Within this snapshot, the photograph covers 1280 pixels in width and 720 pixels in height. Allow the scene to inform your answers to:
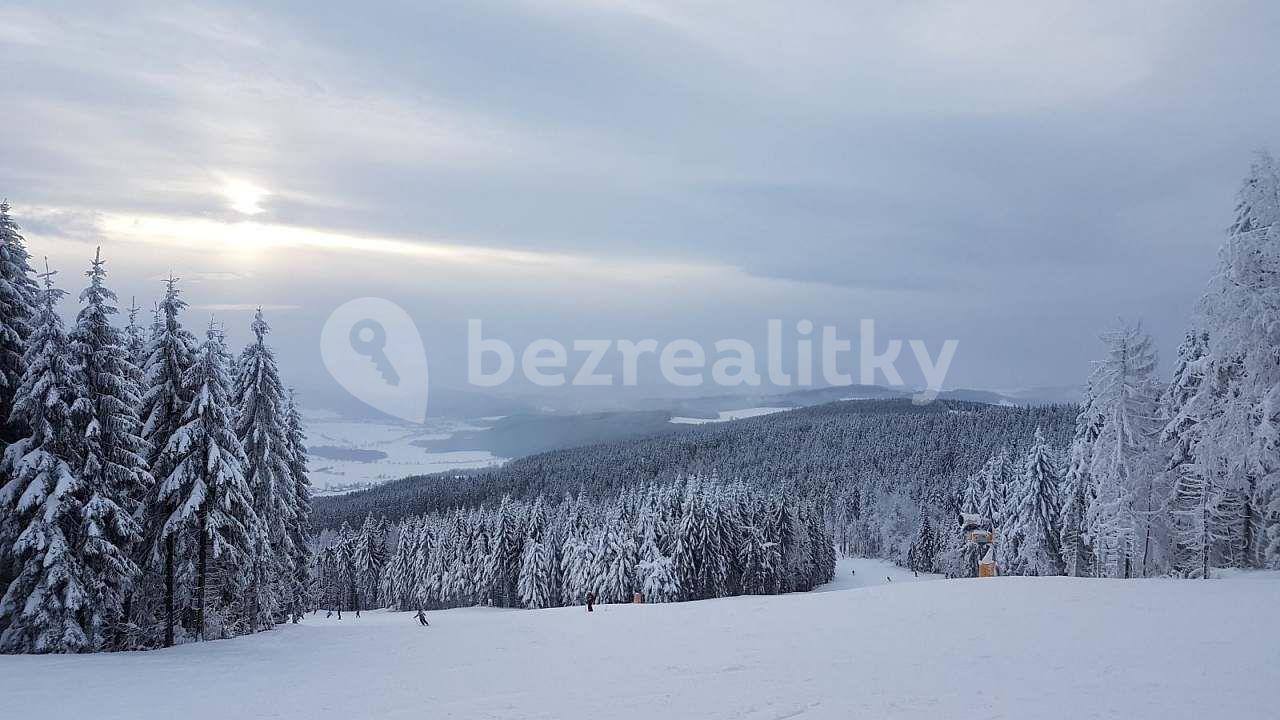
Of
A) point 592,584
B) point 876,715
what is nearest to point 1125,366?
point 876,715

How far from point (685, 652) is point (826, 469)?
535 feet

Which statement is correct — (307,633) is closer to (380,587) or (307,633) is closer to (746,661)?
(746,661)

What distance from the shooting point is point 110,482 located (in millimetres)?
24375

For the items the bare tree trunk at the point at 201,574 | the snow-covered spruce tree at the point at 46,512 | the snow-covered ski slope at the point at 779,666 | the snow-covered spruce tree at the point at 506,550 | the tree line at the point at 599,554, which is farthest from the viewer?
the snow-covered spruce tree at the point at 506,550

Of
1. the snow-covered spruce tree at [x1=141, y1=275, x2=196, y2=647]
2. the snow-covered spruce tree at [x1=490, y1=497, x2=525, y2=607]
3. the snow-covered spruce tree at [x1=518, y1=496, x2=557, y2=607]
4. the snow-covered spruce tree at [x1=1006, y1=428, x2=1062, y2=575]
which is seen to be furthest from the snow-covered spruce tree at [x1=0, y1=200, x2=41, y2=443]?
the snow-covered spruce tree at [x1=1006, y1=428, x2=1062, y2=575]

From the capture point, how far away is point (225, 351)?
Answer: 93.9ft

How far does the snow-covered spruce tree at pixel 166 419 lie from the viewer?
25.6 meters

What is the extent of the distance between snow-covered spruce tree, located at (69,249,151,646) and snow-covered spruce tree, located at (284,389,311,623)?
10.7 metres

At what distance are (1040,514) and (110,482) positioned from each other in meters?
59.6

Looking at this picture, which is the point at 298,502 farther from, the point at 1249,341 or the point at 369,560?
the point at 369,560

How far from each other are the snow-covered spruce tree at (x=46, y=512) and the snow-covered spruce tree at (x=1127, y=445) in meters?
41.0

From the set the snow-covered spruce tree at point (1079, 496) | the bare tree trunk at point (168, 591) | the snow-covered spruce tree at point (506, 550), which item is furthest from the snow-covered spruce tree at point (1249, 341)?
the snow-covered spruce tree at point (506, 550)

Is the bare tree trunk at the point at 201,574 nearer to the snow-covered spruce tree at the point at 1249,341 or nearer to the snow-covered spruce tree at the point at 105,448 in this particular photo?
the snow-covered spruce tree at the point at 105,448

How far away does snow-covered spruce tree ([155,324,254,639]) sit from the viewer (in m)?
25.0
